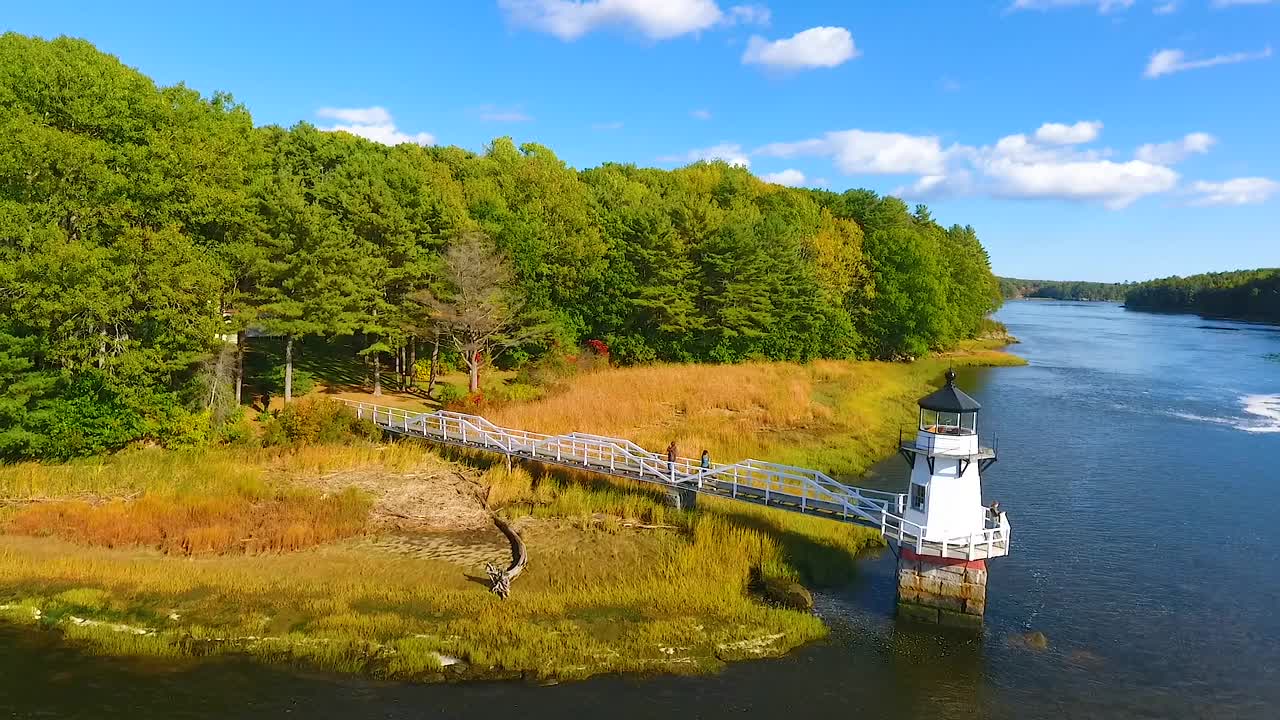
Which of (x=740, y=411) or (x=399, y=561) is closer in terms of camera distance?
(x=399, y=561)


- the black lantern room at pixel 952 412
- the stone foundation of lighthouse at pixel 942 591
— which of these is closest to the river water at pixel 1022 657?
the stone foundation of lighthouse at pixel 942 591

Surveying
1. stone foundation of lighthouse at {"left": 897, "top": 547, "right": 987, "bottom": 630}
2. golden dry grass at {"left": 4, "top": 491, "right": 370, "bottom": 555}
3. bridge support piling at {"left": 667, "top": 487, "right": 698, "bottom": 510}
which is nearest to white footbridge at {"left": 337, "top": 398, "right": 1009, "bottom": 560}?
bridge support piling at {"left": 667, "top": 487, "right": 698, "bottom": 510}

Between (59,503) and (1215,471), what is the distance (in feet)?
141

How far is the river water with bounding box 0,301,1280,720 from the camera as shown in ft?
45.2

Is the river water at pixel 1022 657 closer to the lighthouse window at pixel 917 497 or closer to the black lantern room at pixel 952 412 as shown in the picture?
the lighthouse window at pixel 917 497

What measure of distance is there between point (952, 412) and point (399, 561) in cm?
1487

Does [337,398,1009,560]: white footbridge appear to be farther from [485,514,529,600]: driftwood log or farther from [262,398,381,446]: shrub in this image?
[485,514,529,600]: driftwood log

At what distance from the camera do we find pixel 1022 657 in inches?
640

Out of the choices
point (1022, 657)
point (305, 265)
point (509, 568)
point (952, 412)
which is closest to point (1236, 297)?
point (952, 412)

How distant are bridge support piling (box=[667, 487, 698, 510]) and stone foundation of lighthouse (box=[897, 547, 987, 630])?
7.05m

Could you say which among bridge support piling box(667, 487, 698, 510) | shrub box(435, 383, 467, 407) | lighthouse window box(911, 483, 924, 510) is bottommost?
bridge support piling box(667, 487, 698, 510)

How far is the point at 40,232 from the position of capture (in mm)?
24781

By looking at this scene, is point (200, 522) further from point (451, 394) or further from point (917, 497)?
point (917, 497)

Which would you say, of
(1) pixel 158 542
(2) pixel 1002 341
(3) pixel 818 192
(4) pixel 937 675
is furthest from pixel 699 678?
(2) pixel 1002 341
